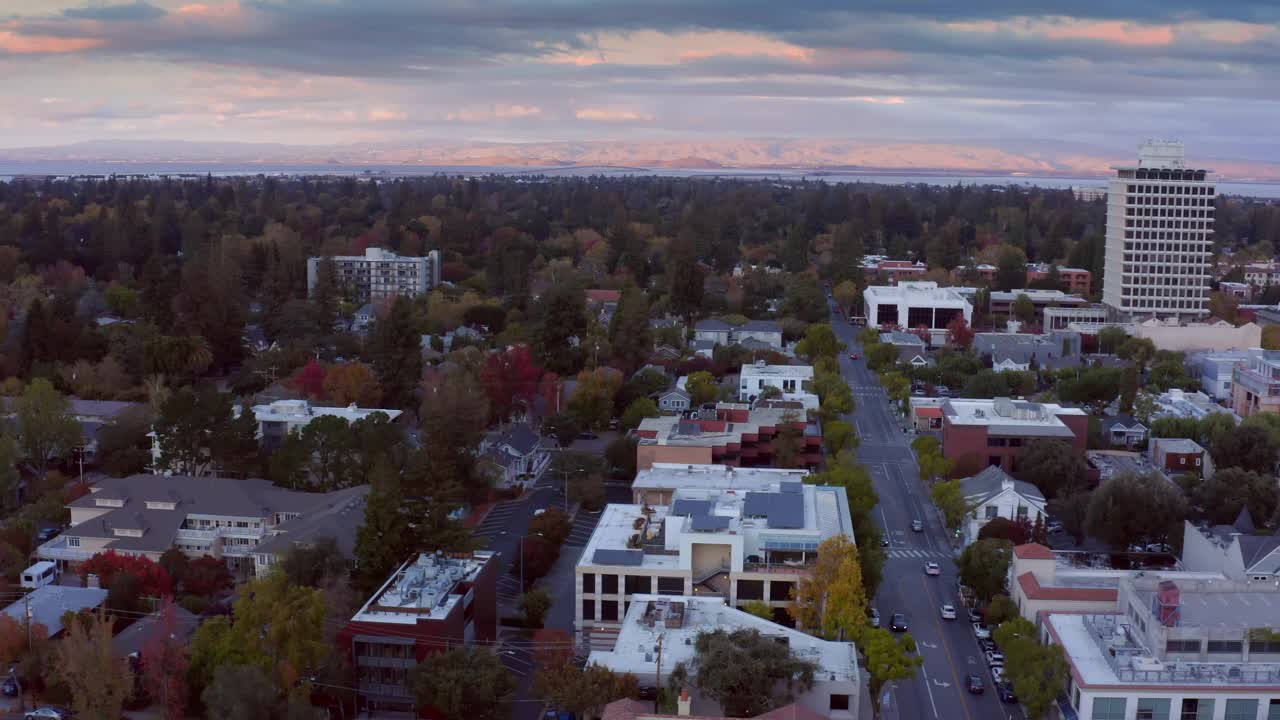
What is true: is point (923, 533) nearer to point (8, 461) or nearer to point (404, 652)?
point (404, 652)

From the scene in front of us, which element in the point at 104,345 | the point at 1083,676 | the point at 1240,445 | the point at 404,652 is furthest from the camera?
the point at 104,345

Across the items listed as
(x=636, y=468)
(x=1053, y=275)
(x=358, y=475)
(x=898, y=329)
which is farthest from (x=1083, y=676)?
(x=1053, y=275)

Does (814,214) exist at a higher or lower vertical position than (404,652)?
higher

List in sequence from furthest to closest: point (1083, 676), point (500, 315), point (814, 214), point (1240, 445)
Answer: point (814, 214) < point (500, 315) < point (1240, 445) < point (1083, 676)

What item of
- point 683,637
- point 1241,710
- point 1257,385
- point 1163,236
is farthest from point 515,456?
point 1163,236

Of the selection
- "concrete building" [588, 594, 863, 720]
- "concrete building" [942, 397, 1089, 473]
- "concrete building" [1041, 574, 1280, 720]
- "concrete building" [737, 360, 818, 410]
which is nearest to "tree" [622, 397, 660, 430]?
"concrete building" [737, 360, 818, 410]

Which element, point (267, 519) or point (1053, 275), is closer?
point (267, 519)
